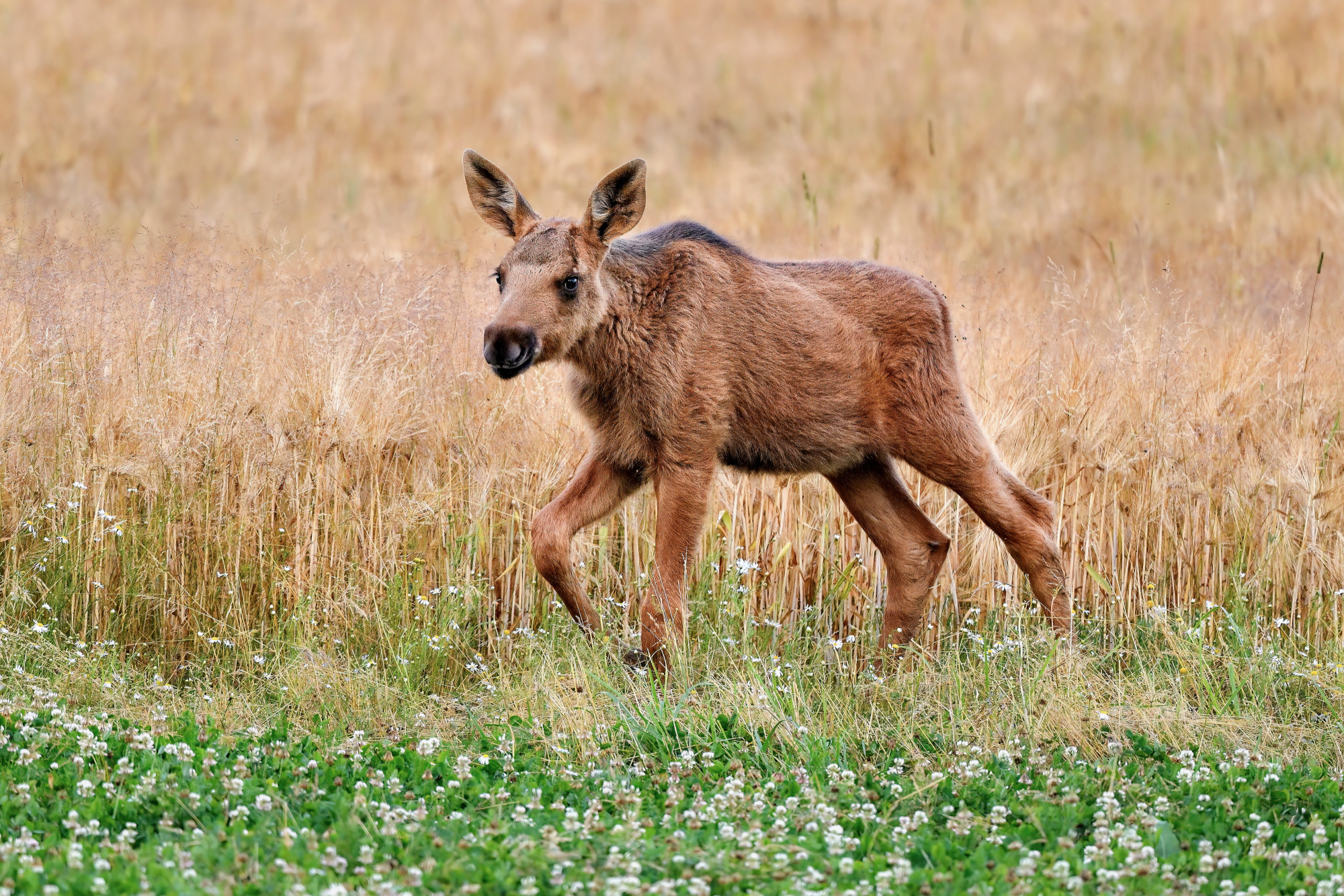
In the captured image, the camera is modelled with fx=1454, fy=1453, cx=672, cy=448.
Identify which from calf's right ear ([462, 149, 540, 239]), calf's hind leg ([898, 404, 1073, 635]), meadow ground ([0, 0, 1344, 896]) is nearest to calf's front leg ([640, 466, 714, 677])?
meadow ground ([0, 0, 1344, 896])

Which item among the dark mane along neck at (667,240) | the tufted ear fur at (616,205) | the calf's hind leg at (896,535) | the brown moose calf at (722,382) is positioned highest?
the tufted ear fur at (616,205)

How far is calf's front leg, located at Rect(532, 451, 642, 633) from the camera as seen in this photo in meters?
6.46

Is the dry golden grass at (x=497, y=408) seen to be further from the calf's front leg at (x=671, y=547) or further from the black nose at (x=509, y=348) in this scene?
the black nose at (x=509, y=348)

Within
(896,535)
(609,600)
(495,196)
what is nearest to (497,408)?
(609,600)

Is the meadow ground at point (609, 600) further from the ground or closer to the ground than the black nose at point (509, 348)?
closer to the ground

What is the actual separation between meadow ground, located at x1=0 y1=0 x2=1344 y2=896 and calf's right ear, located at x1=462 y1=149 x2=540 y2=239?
4.32 feet

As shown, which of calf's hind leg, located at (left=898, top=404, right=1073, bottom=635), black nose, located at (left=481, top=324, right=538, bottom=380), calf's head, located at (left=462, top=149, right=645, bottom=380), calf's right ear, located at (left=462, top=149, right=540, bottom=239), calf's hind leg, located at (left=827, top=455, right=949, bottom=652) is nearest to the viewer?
black nose, located at (left=481, top=324, right=538, bottom=380)

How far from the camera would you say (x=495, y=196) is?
6848mm

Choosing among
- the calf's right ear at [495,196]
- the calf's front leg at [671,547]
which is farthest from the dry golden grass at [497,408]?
the calf's right ear at [495,196]

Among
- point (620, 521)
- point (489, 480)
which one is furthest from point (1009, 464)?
point (489, 480)

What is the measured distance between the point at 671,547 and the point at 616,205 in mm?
1581

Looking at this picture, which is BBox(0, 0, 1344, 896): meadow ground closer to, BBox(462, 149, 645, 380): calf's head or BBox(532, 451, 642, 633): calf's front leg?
BBox(532, 451, 642, 633): calf's front leg

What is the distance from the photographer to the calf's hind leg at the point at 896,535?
24.1ft

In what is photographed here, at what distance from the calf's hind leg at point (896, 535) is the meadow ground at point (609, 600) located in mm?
208
